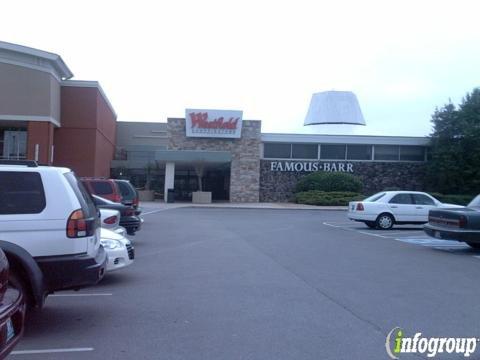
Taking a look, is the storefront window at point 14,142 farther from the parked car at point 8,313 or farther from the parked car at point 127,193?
the parked car at point 8,313

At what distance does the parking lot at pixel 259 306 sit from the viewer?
6570 mm

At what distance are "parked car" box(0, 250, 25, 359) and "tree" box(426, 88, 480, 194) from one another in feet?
146

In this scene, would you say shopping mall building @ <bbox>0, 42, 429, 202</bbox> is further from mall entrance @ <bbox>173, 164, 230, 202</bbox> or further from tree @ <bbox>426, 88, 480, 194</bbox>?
tree @ <bbox>426, 88, 480, 194</bbox>

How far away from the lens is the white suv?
6836mm

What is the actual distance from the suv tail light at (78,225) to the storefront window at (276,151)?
4176cm

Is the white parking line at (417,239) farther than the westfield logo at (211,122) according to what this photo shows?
No

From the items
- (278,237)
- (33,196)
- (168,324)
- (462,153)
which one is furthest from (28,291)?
(462,153)

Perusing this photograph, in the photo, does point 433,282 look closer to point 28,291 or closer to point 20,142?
point 28,291

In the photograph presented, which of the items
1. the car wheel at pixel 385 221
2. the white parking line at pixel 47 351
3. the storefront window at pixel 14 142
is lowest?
the white parking line at pixel 47 351

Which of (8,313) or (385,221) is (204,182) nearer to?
(385,221)

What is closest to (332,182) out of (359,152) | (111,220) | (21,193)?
(359,152)

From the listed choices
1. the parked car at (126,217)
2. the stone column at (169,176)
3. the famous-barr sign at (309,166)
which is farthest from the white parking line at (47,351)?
Result: the famous-barr sign at (309,166)

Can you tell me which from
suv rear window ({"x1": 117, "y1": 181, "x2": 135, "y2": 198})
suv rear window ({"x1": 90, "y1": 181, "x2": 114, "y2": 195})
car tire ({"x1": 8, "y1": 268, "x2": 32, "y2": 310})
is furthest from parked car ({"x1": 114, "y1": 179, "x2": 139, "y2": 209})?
car tire ({"x1": 8, "y1": 268, "x2": 32, "y2": 310})

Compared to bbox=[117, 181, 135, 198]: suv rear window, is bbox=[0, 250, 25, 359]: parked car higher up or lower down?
lower down
